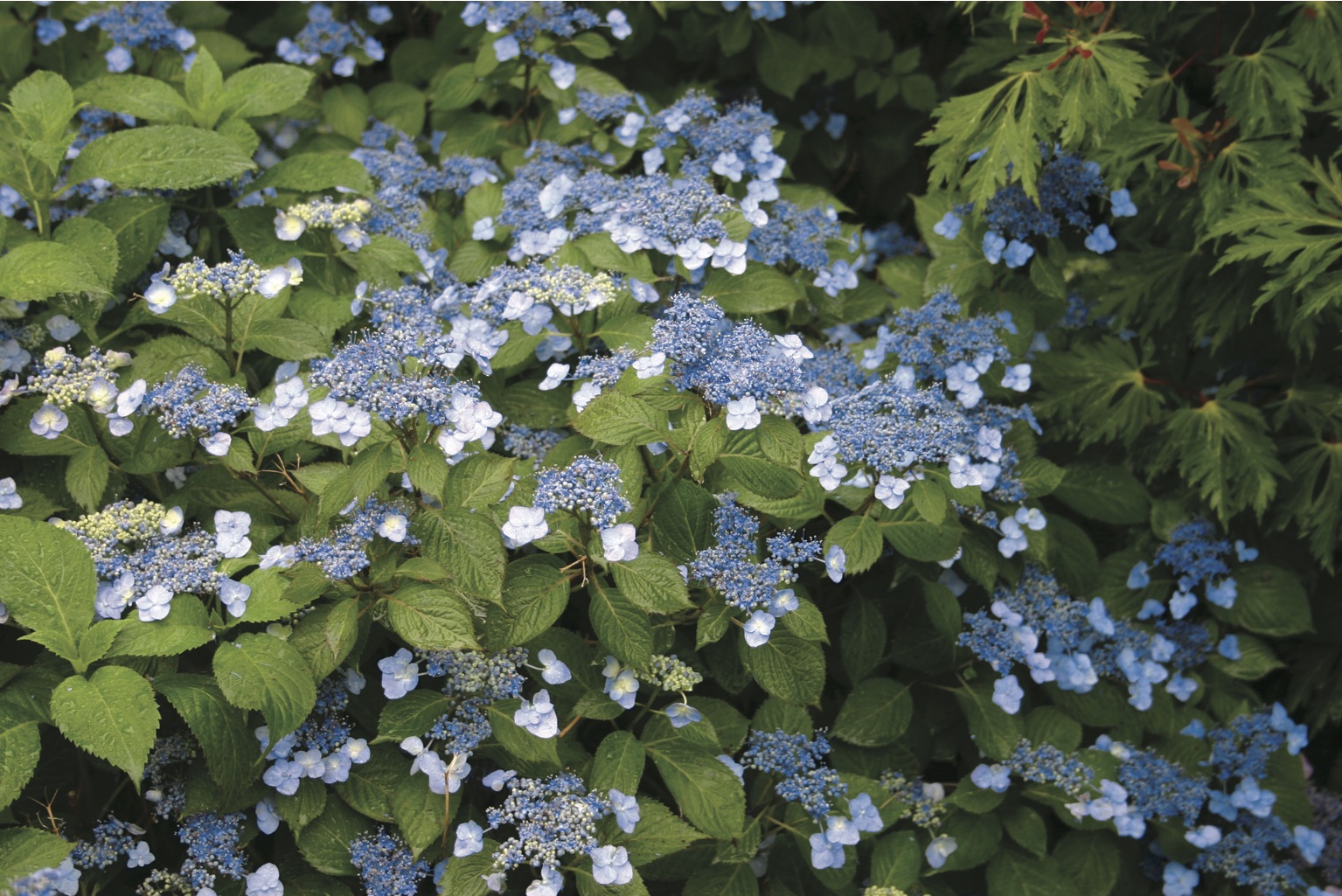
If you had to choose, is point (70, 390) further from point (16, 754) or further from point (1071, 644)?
point (1071, 644)

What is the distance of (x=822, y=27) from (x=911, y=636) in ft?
6.67

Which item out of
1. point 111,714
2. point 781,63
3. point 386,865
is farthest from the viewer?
point 781,63

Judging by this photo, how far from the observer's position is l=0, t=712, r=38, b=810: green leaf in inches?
66.2

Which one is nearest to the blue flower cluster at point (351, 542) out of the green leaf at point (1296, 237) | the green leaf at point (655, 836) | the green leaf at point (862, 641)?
the green leaf at point (655, 836)

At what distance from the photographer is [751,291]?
2.41 m

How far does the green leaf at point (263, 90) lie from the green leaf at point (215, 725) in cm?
135

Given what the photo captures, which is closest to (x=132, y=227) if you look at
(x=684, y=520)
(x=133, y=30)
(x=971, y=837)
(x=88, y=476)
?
(x=88, y=476)

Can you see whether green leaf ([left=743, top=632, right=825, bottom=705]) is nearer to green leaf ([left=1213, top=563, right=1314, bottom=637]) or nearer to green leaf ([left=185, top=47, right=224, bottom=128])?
green leaf ([left=1213, top=563, right=1314, bottom=637])

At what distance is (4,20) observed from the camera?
114 inches

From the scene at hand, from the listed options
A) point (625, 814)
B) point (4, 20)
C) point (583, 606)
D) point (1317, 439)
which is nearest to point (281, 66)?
point (4, 20)

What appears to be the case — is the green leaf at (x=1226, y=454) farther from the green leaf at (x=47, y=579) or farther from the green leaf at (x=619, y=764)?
the green leaf at (x=47, y=579)

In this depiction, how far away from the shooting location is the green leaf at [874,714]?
232cm

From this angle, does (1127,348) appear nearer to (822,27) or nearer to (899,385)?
(899,385)

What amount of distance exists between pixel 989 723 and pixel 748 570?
0.80 metres
